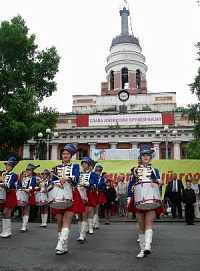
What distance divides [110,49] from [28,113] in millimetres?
38933

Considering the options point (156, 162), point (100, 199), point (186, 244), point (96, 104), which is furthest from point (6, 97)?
point (96, 104)

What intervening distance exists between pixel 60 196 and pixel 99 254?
1.41m

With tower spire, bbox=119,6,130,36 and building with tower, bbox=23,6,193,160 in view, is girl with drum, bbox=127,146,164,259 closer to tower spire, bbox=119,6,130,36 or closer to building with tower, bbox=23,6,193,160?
building with tower, bbox=23,6,193,160

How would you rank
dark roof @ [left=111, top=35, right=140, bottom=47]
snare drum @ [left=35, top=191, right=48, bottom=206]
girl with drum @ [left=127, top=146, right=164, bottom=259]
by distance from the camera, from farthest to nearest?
dark roof @ [left=111, top=35, right=140, bottom=47], snare drum @ [left=35, top=191, right=48, bottom=206], girl with drum @ [left=127, top=146, right=164, bottom=259]

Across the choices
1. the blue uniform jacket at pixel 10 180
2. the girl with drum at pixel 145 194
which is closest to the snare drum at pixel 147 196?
the girl with drum at pixel 145 194

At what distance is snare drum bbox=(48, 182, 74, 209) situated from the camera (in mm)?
7047

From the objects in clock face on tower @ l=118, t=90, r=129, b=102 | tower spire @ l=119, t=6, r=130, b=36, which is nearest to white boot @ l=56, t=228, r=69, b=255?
clock face on tower @ l=118, t=90, r=129, b=102

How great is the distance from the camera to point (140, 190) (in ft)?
23.1

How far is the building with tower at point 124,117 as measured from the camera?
4312 cm

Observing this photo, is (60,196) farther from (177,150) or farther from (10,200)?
(177,150)

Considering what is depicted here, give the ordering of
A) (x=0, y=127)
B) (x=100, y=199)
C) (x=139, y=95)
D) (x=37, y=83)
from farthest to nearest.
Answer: (x=139, y=95) < (x=37, y=83) < (x=0, y=127) < (x=100, y=199)

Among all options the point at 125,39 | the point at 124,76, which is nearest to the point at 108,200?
the point at 124,76

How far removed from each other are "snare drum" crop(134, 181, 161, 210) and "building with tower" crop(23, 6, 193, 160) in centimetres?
2791

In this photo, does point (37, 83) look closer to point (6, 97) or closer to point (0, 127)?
point (6, 97)
